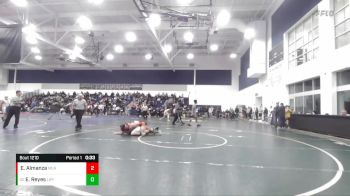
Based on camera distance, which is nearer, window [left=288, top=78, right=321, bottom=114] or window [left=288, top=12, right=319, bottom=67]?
window [left=288, top=78, right=321, bottom=114]

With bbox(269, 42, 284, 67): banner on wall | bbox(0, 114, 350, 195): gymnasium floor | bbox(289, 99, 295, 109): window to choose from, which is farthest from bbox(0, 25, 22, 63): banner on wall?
bbox(289, 99, 295, 109): window

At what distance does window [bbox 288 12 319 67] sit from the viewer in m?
12.2

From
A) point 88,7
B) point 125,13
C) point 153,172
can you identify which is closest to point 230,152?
point 153,172

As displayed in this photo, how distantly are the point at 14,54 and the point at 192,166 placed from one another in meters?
11.3

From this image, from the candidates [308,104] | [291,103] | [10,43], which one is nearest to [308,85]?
[308,104]

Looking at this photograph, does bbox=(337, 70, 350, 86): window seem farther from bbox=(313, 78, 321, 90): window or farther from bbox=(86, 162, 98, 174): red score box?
bbox=(86, 162, 98, 174): red score box

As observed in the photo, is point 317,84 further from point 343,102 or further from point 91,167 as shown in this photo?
point 91,167

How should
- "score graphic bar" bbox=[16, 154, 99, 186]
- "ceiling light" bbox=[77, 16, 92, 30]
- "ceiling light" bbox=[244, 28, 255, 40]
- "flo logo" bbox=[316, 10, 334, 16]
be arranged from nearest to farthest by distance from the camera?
"score graphic bar" bbox=[16, 154, 99, 186] → "flo logo" bbox=[316, 10, 334, 16] → "ceiling light" bbox=[77, 16, 92, 30] → "ceiling light" bbox=[244, 28, 255, 40]

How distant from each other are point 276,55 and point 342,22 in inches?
248

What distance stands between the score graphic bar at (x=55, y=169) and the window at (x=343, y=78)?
11201 millimetres

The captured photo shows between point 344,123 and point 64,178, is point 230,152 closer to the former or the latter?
Result: point 64,178

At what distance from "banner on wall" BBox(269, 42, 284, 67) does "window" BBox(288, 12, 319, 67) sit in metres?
0.68

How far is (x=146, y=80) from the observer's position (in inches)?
1225

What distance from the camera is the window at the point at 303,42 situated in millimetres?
12173
